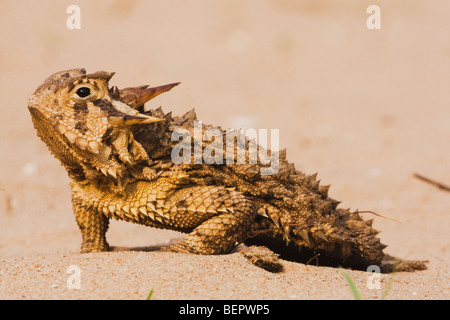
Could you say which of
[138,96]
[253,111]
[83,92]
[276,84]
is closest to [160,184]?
[138,96]

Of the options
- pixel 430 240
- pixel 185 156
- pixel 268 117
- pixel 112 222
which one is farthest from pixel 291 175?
pixel 268 117

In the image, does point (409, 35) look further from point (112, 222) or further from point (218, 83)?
point (112, 222)

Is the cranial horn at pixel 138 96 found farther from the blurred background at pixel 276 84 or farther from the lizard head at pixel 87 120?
the blurred background at pixel 276 84

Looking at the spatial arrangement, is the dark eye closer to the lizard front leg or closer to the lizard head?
the lizard head

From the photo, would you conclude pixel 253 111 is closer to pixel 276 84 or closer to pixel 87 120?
pixel 276 84

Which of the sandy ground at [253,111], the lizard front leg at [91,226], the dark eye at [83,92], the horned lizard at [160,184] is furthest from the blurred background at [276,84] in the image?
the dark eye at [83,92]
